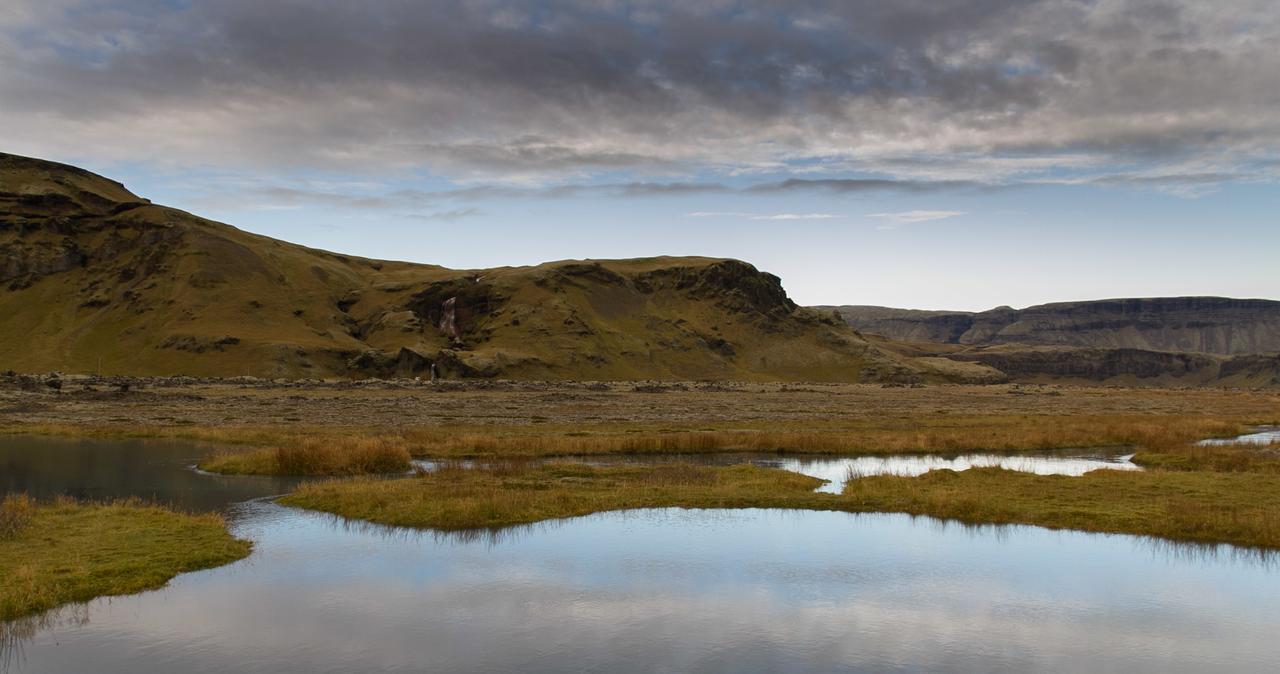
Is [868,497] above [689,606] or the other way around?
above

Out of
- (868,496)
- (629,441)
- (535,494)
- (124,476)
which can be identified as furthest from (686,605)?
(629,441)

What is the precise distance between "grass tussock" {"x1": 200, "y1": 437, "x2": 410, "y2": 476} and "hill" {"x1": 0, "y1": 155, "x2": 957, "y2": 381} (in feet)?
343

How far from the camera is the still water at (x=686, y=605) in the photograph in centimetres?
1587

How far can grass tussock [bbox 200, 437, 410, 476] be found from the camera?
38.1m

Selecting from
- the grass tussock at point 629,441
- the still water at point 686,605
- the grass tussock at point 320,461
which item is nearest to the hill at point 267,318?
the grass tussock at point 629,441

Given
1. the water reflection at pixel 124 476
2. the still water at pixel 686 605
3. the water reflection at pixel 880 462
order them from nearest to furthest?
the still water at pixel 686 605, the water reflection at pixel 124 476, the water reflection at pixel 880 462

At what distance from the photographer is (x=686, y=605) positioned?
19.1 m

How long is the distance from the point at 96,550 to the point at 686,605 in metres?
15.2

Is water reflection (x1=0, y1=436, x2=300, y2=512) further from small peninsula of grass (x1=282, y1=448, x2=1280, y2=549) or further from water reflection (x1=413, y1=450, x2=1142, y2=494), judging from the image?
water reflection (x1=413, y1=450, x2=1142, y2=494)

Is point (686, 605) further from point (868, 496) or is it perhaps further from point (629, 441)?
point (629, 441)

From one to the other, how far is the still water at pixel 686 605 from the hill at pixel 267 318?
411 feet

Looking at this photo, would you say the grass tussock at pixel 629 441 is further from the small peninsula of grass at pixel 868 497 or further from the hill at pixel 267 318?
the hill at pixel 267 318

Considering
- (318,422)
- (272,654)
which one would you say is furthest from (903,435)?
(272,654)

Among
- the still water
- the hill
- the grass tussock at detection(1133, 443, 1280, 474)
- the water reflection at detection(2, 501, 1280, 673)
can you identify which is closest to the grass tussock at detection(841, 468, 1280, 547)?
the still water
